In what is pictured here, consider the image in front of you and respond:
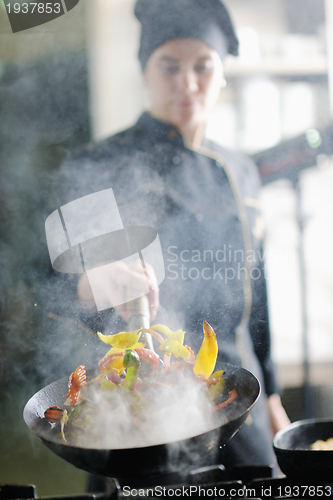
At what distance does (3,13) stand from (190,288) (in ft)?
2.61

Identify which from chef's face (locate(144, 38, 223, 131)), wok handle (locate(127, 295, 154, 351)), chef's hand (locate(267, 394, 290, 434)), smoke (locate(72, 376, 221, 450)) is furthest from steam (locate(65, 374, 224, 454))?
chef's face (locate(144, 38, 223, 131))

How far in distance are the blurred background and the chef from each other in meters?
0.05

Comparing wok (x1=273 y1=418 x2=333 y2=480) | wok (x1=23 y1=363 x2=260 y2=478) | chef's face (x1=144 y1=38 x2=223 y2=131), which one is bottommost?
wok (x1=273 y1=418 x2=333 y2=480)

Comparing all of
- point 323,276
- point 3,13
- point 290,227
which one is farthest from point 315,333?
point 3,13

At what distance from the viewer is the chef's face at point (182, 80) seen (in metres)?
0.92

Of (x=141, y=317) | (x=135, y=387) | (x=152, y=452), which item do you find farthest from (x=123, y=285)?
(x=152, y=452)

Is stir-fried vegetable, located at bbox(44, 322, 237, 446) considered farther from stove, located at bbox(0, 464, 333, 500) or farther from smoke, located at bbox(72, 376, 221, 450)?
stove, located at bbox(0, 464, 333, 500)

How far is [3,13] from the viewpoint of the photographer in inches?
34.5

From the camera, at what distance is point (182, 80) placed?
36.5 inches

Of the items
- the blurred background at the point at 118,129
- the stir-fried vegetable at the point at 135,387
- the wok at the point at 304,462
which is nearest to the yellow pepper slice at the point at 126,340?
the stir-fried vegetable at the point at 135,387

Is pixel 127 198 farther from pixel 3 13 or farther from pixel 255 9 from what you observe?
pixel 255 9

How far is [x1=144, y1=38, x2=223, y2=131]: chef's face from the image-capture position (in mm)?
916

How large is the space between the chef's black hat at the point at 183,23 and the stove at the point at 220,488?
995 millimetres

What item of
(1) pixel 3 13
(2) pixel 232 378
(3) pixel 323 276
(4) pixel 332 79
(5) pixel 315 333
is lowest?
(5) pixel 315 333
